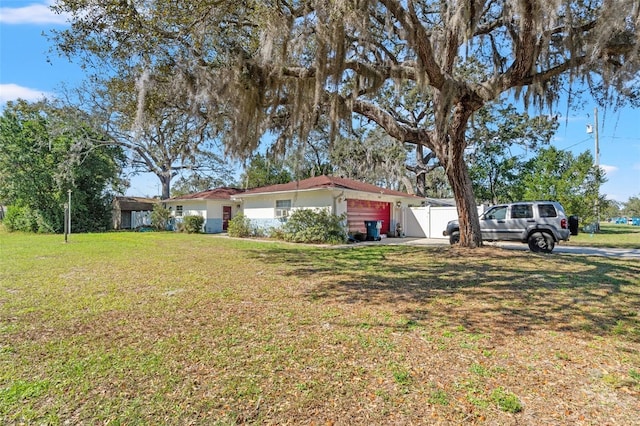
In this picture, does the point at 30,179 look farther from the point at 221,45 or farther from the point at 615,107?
the point at 615,107

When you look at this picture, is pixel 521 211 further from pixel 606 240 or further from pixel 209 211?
pixel 209 211

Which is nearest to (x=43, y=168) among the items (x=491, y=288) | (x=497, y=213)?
(x=497, y=213)

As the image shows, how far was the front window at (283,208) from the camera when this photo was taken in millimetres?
17188

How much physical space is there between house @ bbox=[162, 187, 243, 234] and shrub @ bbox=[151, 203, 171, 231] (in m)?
0.45

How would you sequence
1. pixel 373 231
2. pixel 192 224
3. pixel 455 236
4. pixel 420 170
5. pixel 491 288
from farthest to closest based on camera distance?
pixel 420 170
pixel 192 224
pixel 373 231
pixel 455 236
pixel 491 288

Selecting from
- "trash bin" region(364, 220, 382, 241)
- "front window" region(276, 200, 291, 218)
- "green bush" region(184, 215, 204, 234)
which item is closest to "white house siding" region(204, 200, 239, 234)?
"green bush" region(184, 215, 204, 234)

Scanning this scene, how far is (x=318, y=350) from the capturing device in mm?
3309

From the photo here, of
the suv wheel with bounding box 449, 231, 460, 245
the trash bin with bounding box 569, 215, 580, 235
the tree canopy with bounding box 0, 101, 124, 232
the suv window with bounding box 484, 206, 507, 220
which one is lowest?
the suv wheel with bounding box 449, 231, 460, 245

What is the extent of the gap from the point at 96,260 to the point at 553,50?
12.0 meters

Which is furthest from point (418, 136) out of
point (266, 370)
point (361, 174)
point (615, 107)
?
point (361, 174)

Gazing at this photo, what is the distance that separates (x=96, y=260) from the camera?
9000 mm

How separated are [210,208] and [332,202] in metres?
10.8

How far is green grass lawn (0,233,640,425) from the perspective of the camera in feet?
7.79

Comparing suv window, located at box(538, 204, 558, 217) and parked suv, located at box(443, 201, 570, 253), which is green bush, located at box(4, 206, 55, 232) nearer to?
parked suv, located at box(443, 201, 570, 253)
